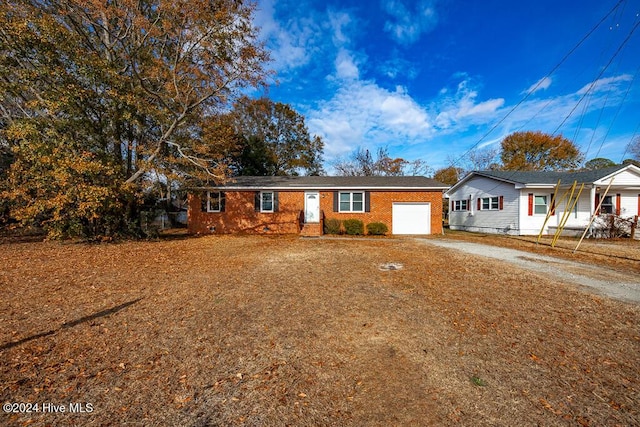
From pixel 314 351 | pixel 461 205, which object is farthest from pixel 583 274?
pixel 461 205

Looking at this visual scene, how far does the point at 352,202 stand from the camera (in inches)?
638

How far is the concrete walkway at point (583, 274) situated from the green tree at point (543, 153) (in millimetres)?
33654

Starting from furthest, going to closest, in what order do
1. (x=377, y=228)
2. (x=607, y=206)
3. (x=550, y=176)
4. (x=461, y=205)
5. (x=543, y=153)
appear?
1. (x=543, y=153)
2. (x=461, y=205)
3. (x=550, y=176)
4. (x=607, y=206)
5. (x=377, y=228)

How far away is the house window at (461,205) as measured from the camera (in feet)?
66.5

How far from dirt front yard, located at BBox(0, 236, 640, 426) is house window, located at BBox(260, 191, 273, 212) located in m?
10.0

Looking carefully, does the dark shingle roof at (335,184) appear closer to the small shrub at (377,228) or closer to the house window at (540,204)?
the small shrub at (377,228)

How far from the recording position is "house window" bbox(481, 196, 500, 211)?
1738 centimetres

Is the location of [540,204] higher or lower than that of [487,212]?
higher

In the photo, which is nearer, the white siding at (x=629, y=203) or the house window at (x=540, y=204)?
the white siding at (x=629, y=203)

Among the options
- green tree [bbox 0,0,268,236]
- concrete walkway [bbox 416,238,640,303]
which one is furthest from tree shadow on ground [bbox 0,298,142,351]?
concrete walkway [bbox 416,238,640,303]

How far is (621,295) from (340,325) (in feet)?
19.0

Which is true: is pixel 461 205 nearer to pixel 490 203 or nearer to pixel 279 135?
pixel 490 203

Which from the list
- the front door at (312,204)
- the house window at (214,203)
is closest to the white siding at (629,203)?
the front door at (312,204)

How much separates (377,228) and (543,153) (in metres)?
35.0
